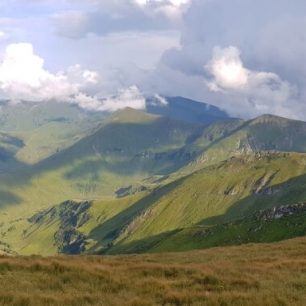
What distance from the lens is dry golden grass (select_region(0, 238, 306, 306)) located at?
22516mm

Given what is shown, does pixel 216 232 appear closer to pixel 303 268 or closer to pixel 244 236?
pixel 244 236

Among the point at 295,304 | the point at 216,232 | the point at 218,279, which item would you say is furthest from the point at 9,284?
the point at 216,232

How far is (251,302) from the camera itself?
22.2 m

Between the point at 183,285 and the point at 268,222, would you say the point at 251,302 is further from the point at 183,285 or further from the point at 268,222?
the point at 268,222

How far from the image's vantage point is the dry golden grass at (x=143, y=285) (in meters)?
22.5

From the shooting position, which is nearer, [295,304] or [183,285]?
[295,304]

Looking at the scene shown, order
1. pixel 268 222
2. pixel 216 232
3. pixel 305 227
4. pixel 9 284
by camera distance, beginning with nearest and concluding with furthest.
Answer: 1. pixel 9 284
2. pixel 305 227
3. pixel 268 222
4. pixel 216 232

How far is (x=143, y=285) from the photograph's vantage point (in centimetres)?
2616

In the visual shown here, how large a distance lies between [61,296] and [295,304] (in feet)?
32.9

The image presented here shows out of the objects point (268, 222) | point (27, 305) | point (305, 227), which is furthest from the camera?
point (268, 222)

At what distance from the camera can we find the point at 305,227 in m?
152

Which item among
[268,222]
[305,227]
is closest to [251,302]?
[305,227]

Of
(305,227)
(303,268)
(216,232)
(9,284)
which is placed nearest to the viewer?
(9,284)

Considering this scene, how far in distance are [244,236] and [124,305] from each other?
15995 centimetres
